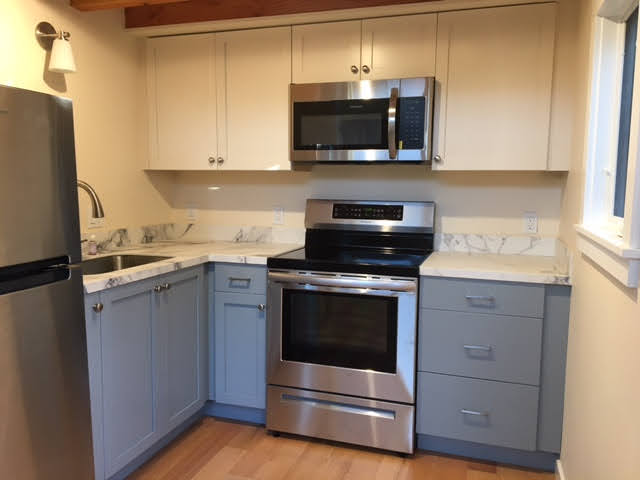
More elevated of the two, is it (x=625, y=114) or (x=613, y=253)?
(x=625, y=114)

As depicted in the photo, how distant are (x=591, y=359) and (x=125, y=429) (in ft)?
5.80

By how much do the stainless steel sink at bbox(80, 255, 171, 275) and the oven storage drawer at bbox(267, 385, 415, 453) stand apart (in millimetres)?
880

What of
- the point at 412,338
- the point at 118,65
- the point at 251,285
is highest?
the point at 118,65

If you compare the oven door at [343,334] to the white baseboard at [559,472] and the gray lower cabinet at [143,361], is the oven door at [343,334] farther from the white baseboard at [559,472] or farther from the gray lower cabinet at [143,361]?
the white baseboard at [559,472]

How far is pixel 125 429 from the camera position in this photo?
2.01 metres

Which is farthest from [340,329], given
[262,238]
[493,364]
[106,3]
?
[106,3]

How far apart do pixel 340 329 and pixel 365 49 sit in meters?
1.39

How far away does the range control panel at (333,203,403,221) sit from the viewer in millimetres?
2713

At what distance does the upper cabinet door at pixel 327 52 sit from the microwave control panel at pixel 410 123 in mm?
324

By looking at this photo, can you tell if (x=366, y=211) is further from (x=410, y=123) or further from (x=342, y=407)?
(x=342, y=407)

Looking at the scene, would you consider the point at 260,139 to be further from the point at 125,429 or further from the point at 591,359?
the point at 591,359

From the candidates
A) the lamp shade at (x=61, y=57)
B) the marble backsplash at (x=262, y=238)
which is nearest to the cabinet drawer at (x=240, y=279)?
the marble backsplash at (x=262, y=238)

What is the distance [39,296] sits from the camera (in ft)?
4.85

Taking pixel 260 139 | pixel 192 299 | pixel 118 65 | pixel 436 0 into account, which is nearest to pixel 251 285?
pixel 192 299
